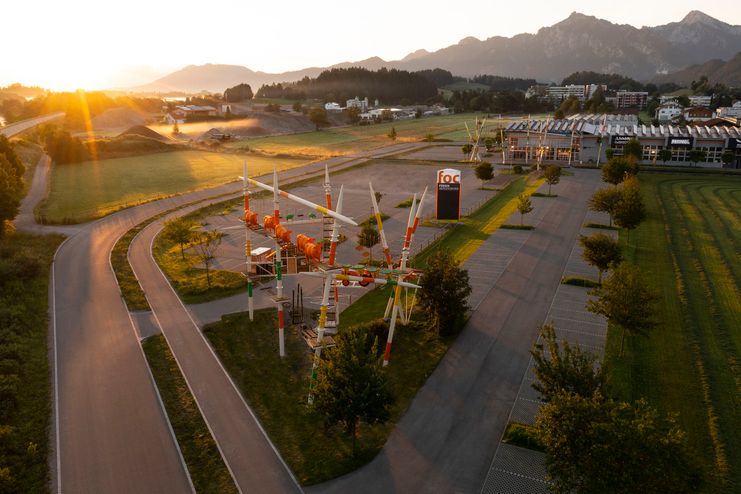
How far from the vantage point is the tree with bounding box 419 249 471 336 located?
32438 millimetres

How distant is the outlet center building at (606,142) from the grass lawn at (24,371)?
91653mm

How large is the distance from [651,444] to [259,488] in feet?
48.3

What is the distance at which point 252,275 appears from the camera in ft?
107

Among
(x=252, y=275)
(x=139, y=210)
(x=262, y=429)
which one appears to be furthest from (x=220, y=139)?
(x=262, y=429)

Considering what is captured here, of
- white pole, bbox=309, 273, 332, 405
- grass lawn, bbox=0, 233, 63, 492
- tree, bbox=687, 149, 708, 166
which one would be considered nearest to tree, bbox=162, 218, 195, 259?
grass lawn, bbox=0, 233, 63, 492

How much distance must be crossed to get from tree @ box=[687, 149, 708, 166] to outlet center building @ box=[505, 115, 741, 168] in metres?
1.11

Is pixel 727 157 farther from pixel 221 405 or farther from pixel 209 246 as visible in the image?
pixel 221 405

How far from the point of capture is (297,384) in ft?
92.5

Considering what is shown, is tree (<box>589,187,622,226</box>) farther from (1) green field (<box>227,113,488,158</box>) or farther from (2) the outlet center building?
(1) green field (<box>227,113,488,158</box>)

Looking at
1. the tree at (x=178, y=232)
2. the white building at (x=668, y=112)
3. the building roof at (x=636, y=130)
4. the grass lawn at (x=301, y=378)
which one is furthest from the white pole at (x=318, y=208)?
the white building at (x=668, y=112)

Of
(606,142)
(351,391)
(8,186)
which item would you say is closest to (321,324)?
(351,391)

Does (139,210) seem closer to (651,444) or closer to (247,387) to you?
(247,387)

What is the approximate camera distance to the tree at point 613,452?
15.3 meters

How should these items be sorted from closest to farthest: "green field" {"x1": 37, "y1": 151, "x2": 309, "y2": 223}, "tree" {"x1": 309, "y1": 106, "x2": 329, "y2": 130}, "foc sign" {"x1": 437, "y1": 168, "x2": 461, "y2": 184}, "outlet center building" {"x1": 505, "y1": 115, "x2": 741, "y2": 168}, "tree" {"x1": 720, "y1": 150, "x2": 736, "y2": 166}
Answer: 1. "foc sign" {"x1": 437, "y1": 168, "x2": 461, "y2": 184}
2. "green field" {"x1": 37, "y1": 151, "x2": 309, "y2": 223}
3. "tree" {"x1": 720, "y1": 150, "x2": 736, "y2": 166}
4. "outlet center building" {"x1": 505, "y1": 115, "x2": 741, "y2": 168}
5. "tree" {"x1": 309, "y1": 106, "x2": 329, "y2": 130}
